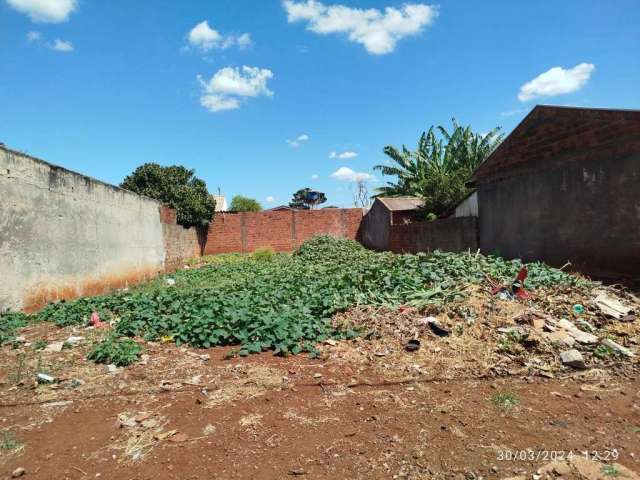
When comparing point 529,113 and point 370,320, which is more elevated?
point 529,113

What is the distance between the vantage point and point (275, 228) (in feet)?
68.8

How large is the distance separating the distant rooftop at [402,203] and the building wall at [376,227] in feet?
0.97

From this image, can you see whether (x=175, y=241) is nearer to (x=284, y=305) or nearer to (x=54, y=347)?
(x=54, y=347)

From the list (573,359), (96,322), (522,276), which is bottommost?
(573,359)

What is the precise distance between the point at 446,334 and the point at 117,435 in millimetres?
3573

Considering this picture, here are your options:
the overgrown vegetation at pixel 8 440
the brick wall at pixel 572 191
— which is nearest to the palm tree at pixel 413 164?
the brick wall at pixel 572 191

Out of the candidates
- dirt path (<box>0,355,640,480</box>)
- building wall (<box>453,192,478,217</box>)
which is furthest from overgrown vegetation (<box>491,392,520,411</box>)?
building wall (<box>453,192,478,217</box>)

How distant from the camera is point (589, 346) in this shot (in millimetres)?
4191

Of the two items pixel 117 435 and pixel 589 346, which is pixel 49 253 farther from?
pixel 589 346

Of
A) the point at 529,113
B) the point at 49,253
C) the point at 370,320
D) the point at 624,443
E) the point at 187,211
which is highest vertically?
the point at 529,113

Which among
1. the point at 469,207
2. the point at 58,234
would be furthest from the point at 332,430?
the point at 469,207

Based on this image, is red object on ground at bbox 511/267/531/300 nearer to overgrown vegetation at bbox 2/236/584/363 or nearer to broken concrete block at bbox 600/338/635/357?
overgrown vegetation at bbox 2/236/584/363

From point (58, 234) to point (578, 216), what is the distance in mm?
10816

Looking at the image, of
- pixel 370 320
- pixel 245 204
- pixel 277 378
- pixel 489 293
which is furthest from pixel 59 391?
pixel 245 204
